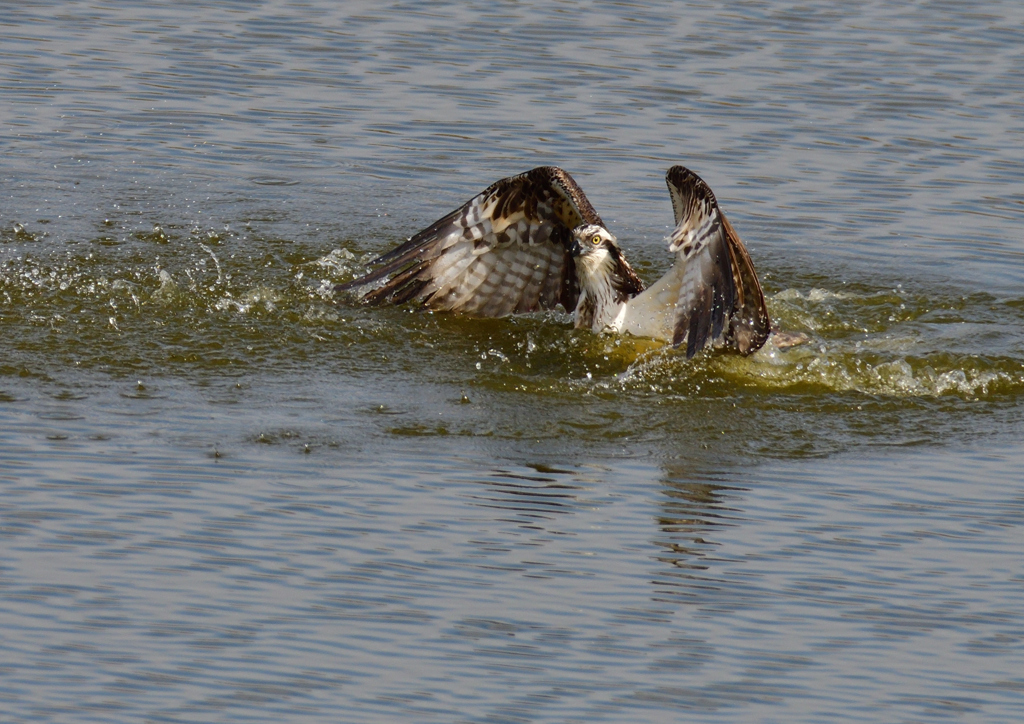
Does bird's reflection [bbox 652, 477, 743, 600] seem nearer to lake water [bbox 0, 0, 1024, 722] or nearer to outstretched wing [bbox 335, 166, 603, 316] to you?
lake water [bbox 0, 0, 1024, 722]

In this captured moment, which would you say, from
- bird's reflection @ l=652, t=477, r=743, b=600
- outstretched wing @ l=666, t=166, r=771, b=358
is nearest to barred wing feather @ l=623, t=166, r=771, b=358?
outstretched wing @ l=666, t=166, r=771, b=358

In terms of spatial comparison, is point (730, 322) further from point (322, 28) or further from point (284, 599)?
point (322, 28)

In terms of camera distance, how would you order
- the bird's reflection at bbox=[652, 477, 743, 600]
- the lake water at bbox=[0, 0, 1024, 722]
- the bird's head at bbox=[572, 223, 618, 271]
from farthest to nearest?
the bird's head at bbox=[572, 223, 618, 271], the bird's reflection at bbox=[652, 477, 743, 600], the lake water at bbox=[0, 0, 1024, 722]

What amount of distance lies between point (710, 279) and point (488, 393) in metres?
1.25

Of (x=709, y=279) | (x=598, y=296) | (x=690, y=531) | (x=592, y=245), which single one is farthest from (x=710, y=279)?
(x=690, y=531)

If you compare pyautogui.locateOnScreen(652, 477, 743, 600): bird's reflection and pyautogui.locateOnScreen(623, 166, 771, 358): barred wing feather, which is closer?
pyautogui.locateOnScreen(652, 477, 743, 600): bird's reflection

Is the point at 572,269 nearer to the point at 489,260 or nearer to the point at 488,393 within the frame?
the point at 489,260

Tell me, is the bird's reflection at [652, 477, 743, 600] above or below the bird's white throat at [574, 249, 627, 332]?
below

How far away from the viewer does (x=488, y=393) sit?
8789 mm

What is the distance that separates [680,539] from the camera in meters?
6.83

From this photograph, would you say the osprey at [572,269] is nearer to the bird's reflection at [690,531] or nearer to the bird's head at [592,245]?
the bird's head at [592,245]

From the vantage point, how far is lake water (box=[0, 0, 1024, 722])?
5.80m

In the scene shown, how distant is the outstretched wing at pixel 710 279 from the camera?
8.95 m

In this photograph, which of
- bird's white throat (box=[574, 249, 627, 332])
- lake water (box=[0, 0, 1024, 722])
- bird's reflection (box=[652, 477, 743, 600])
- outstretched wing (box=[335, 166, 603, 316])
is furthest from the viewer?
outstretched wing (box=[335, 166, 603, 316])
